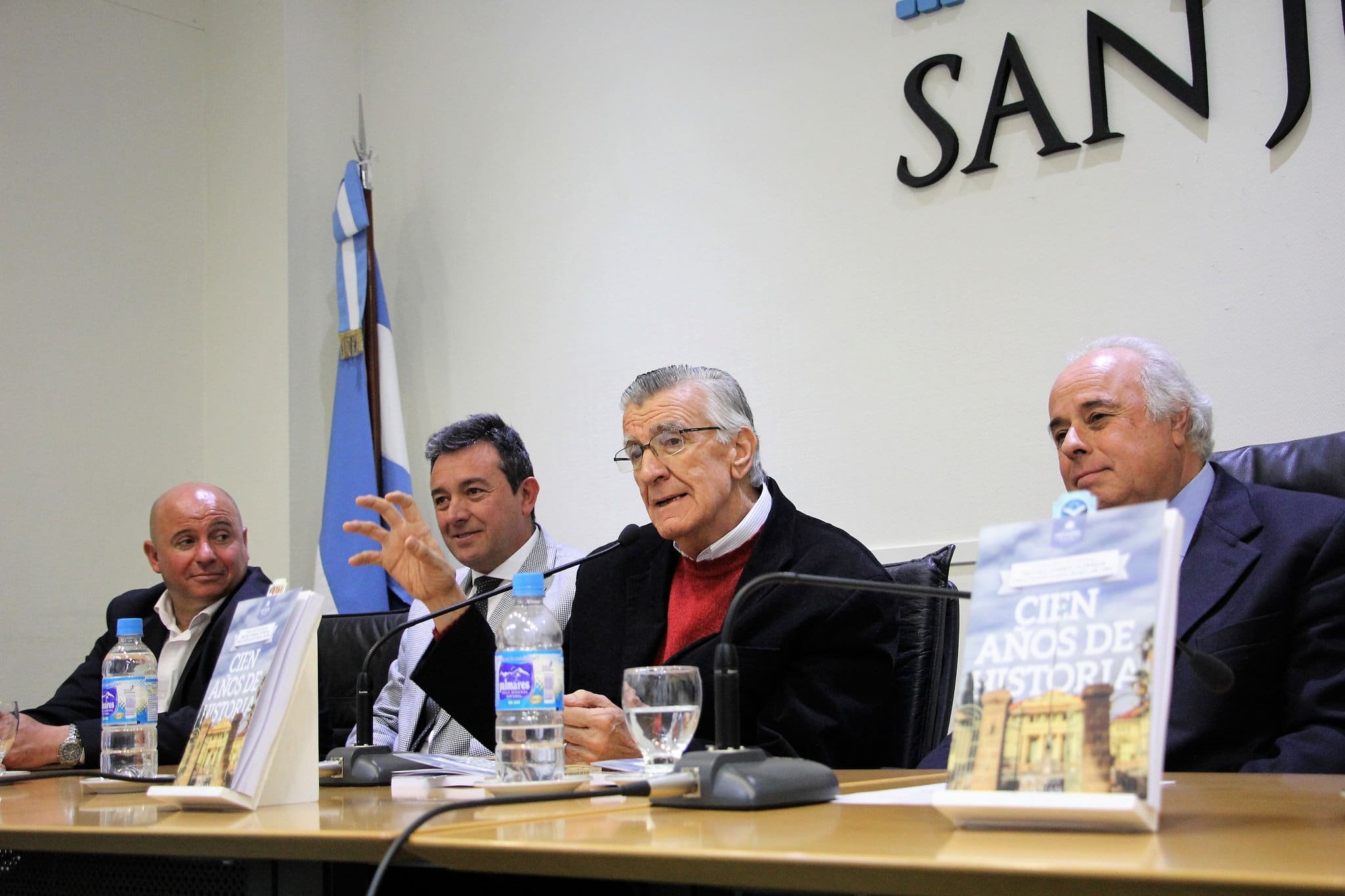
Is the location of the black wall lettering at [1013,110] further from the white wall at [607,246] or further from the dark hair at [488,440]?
the dark hair at [488,440]

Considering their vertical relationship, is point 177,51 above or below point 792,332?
above

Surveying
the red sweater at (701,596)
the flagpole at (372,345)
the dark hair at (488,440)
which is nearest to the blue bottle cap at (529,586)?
the red sweater at (701,596)

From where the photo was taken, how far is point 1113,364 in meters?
2.13

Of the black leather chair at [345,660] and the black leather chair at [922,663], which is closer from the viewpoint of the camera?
the black leather chair at [922,663]

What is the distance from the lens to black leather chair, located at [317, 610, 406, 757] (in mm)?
3230

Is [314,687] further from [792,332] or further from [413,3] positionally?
[413,3]

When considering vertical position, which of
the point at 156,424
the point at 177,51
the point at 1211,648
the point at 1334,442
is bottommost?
the point at 1211,648

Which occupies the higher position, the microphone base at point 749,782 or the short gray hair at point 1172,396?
the short gray hair at point 1172,396

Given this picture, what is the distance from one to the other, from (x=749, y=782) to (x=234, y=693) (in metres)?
0.67

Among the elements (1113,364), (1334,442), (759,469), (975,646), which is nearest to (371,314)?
(759,469)

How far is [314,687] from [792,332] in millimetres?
2090

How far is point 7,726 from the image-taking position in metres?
2.27

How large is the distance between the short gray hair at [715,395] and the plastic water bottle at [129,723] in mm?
980

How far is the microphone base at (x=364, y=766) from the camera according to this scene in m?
1.59
